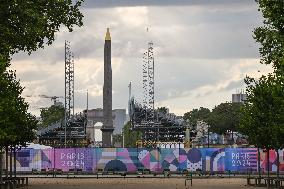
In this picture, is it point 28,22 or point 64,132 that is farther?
point 64,132

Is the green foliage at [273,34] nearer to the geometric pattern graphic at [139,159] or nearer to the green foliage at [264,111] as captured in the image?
the green foliage at [264,111]

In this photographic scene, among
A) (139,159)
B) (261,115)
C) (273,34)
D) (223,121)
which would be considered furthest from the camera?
(223,121)

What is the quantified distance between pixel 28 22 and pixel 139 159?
140 feet

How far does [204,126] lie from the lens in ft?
543

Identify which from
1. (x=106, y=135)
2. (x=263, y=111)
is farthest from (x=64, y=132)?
(x=263, y=111)

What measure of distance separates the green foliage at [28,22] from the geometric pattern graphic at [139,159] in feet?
124

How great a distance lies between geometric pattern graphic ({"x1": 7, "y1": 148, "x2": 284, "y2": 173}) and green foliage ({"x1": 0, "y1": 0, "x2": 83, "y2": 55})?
37866 millimetres

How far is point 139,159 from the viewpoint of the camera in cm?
8506

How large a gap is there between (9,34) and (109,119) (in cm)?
8951

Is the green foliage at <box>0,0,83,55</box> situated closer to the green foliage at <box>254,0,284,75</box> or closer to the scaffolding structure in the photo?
the green foliage at <box>254,0,284,75</box>

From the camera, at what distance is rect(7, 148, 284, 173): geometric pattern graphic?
82.8 m

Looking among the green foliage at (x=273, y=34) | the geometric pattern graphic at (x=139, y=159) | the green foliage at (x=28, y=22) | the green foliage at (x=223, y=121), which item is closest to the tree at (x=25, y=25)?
the green foliage at (x=28, y=22)

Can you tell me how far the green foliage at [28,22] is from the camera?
1711 inches

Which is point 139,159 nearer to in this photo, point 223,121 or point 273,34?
point 273,34
